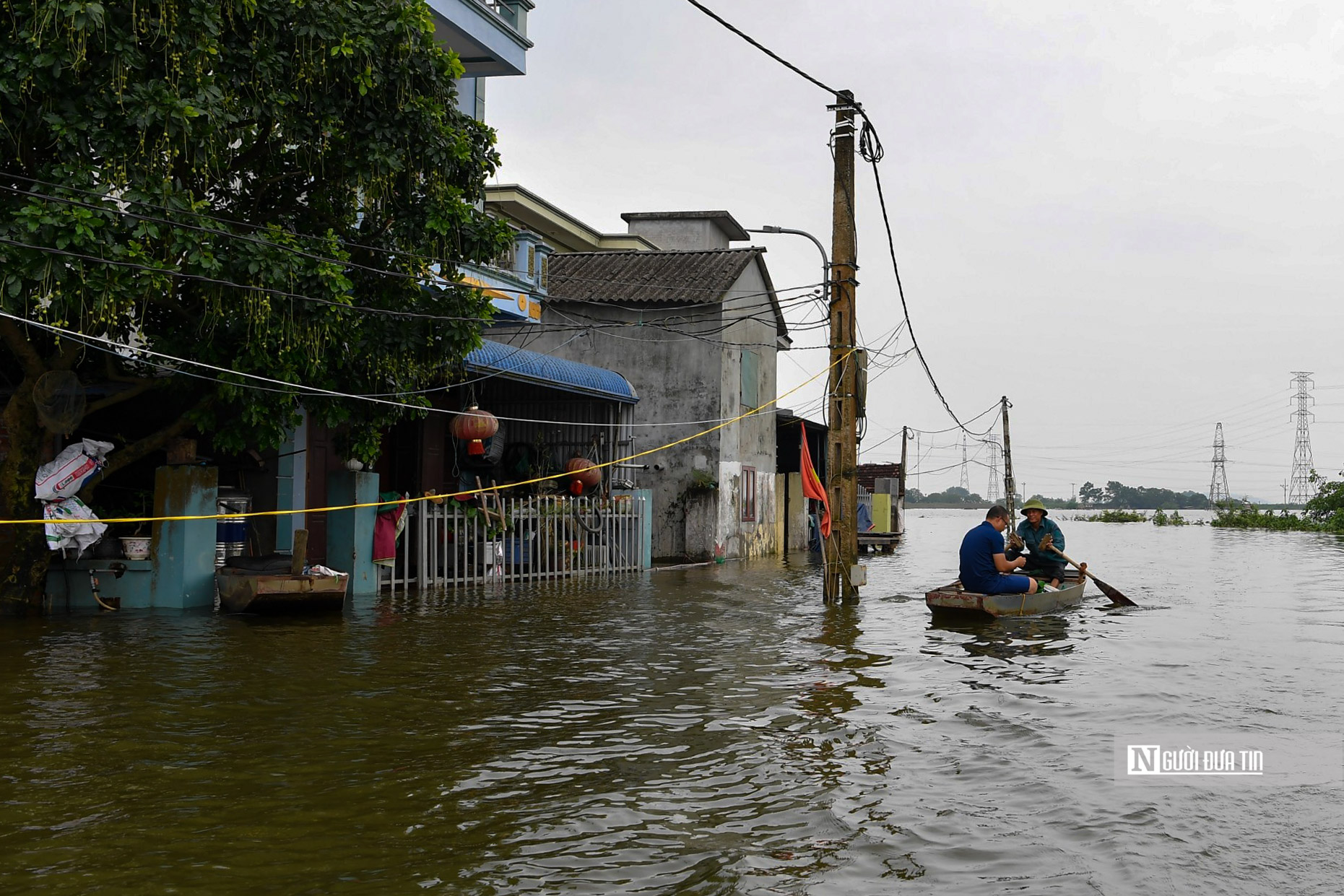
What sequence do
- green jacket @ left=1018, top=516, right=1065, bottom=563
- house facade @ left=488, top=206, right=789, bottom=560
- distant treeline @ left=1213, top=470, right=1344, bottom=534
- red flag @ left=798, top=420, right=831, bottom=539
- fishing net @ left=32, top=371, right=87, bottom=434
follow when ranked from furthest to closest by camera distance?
distant treeline @ left=1213, top=470, right=1344, bottom=534
house facade @ left=488, top=206, right=789, bottom=560
green jacket @ left=1018, top=516, right=1065, bottom=563
red flag @ left=798, top=420, right=831, bottom=539
fishing net @ left=32, top=371, right=87, bottom=434

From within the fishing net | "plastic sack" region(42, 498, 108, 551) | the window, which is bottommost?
"plastic sack" region(42, 498, 108, 551)

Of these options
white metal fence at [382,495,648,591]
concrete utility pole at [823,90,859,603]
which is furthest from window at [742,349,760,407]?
Answer: concrete utility pole at [823,90,859,603]

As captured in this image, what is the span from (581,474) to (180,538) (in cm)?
935

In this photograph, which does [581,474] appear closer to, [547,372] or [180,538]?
[547,372]

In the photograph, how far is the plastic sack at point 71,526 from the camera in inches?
558

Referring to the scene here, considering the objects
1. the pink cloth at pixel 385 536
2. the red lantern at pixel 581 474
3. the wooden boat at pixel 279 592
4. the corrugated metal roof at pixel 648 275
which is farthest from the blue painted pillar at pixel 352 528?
the corrugated metal roof at pixel 648 275

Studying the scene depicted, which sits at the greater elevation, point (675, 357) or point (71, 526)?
point (675, 357)

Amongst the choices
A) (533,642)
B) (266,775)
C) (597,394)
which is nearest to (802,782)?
(266,775)

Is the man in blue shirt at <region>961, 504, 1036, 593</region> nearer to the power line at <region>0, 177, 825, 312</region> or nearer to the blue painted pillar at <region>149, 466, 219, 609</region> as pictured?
the power line at <region>0, 177, 825, 312</region>

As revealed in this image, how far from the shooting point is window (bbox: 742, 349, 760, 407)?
31312 mm

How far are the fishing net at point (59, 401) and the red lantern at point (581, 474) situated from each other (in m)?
10.4

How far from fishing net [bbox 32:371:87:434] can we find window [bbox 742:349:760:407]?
19466 millimetres

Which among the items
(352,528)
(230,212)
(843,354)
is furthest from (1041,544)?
(230,212)

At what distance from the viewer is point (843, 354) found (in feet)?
58.5
